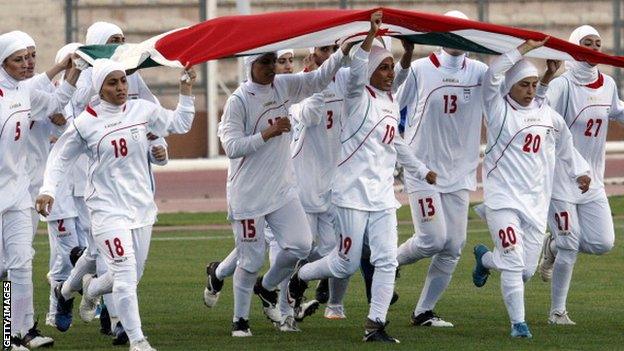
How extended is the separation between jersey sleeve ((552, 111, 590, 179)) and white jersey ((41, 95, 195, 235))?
3093 mm

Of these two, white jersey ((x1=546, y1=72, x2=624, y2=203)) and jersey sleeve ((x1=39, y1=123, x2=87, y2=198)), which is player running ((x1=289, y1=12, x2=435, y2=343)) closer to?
white jersey ((x1=546, y1=72, x2=624, y2=203))

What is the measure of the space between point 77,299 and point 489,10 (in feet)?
71.1

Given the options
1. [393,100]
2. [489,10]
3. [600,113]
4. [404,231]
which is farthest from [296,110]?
[489,10]

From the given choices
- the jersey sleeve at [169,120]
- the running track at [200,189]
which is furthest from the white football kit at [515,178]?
the running track at [200,189]

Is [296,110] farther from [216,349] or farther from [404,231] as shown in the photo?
[404,231]

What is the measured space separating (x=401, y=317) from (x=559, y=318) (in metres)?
1.43

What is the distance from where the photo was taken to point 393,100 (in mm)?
13469

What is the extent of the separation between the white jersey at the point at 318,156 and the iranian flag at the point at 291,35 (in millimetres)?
1007

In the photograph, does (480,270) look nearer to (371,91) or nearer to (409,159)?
(409,159)

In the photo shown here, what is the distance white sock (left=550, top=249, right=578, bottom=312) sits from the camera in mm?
14289

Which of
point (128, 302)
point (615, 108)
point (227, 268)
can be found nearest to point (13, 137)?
point (128, 302)

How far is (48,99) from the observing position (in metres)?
13.3

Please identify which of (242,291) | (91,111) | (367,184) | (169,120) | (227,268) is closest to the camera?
(91,111)

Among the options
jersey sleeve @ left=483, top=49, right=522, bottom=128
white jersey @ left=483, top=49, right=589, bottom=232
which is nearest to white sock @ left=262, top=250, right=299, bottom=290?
white jersey @ left=483, top=49, right=589, bottom=232
